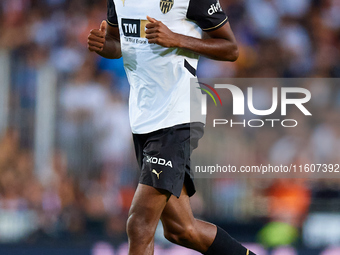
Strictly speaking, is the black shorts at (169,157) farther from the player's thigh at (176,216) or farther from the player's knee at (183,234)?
the player's knee at (183,234)

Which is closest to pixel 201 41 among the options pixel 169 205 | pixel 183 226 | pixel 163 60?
pixel 163 60

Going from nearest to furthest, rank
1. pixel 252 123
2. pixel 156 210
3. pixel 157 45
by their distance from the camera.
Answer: pixel 156 210
pixel 157 45
pixel 252 123

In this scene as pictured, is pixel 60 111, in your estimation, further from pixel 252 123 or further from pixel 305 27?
pixel 305 27

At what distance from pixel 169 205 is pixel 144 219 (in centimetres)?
22

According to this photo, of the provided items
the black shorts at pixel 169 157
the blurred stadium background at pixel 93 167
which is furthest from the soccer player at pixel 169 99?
the blurred stadium background at pixel 93 167

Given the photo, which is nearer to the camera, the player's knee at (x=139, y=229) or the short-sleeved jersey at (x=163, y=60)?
the player's knee at (x=139, y=229)

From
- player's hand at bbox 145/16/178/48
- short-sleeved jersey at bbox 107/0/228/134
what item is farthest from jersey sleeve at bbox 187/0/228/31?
player's hand at bbox 145/16/178/48

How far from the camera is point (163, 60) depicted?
249cm

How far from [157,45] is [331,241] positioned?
9.66ft

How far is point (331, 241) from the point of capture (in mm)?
4461

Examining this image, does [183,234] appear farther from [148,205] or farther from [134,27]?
[134,27]

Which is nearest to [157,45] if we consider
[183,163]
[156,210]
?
[183,163]

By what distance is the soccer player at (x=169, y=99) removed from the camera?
2.36 metres

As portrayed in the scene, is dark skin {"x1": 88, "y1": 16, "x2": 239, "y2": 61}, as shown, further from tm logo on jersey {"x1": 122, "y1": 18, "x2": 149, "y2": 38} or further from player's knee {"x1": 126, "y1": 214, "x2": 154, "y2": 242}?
player's knee {"x1": 126, "y1": 214, "x2": 154, "y2": 242}
